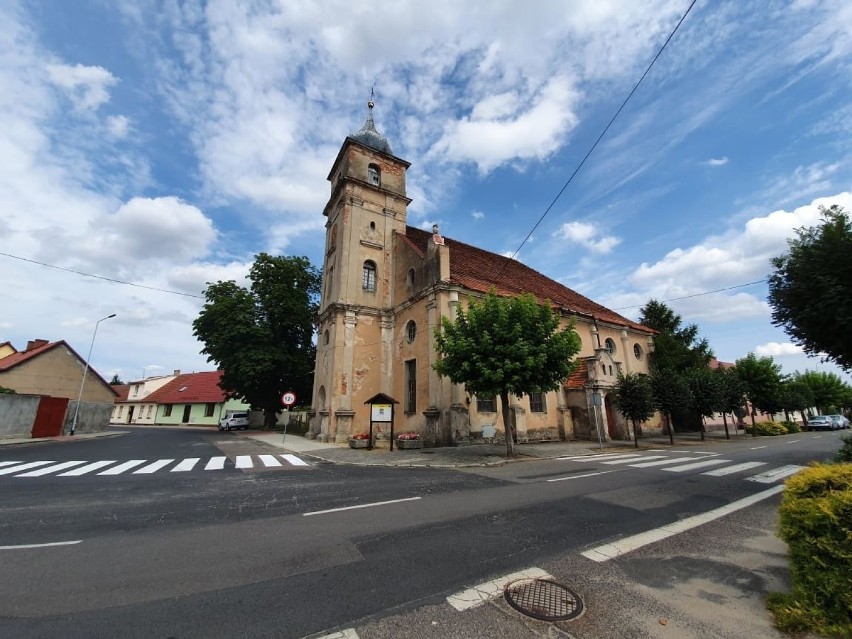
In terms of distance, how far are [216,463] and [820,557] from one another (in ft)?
45.9

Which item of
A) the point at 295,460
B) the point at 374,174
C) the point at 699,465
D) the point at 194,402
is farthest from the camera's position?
the point at 194,402

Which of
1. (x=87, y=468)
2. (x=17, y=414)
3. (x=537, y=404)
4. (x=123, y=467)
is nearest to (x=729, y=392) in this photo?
(x=537, y=404)

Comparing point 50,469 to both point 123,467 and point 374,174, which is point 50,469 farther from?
point 374,174

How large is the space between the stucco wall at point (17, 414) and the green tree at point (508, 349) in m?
24.9

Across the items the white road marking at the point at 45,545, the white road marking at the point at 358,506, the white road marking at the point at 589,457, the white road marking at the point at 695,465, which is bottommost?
the white road marking at the point at 45,545

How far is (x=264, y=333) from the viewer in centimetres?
3020

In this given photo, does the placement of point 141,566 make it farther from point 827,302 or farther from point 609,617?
point 827,302

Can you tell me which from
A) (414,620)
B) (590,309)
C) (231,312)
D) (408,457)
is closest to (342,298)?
(408,457)

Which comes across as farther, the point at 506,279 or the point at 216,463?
the point at 506,279

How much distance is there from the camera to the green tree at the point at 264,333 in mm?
29750

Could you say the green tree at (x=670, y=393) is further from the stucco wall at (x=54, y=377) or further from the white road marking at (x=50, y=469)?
the stucco wall at (x=54, y=377)

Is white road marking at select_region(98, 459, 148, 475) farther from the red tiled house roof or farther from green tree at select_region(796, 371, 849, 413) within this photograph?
green tree at select_region(796, 371, 849, 413)

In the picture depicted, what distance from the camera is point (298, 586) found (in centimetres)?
374

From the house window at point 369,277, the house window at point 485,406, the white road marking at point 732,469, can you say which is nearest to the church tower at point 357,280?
the house window at point 369,277
